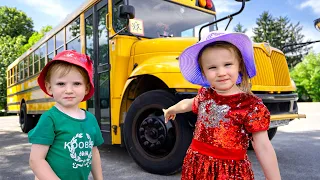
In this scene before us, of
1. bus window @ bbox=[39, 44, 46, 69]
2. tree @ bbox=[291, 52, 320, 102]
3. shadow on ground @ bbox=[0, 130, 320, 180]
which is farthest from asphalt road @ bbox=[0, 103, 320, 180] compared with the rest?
tree @ bbox=[291, 52, 320, 102]

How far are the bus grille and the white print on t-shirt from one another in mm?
2278

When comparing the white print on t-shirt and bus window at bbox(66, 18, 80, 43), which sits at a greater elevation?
bus window at bbox(66, 18, 80, 43)

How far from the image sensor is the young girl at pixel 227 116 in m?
1.35

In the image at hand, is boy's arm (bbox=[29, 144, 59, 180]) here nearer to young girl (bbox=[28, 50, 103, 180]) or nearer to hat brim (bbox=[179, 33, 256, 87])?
young girl (bbox=[28, 50, 103, 180])

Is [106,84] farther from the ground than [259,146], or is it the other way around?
[106,84]

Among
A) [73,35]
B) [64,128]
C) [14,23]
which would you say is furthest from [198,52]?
[14,23]

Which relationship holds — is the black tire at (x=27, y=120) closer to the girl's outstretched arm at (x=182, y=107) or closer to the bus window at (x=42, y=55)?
the bus window at (x=42, y=55)

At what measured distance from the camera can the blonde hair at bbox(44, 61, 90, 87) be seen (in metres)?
1.38

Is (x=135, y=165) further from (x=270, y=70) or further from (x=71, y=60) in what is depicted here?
(x=71, y=60)

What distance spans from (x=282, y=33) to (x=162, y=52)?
173 feet

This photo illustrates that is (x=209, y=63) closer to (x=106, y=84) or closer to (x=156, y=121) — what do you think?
(x=156, y=121)

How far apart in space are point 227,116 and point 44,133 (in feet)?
2.70

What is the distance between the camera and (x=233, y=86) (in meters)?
1.45

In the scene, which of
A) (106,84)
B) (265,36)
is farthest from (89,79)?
(265,36)
